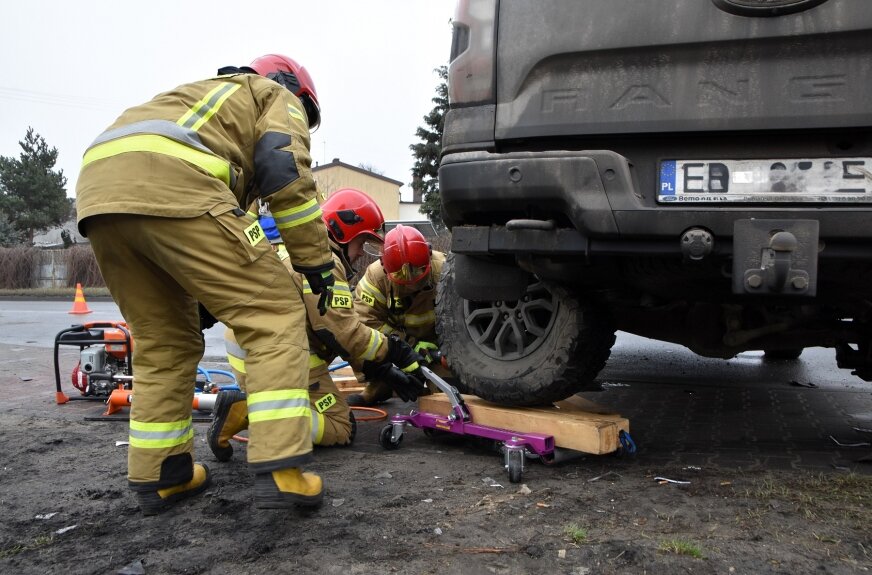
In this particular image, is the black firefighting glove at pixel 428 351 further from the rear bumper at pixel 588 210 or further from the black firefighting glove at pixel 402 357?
the rear bumper at pixel 588 210

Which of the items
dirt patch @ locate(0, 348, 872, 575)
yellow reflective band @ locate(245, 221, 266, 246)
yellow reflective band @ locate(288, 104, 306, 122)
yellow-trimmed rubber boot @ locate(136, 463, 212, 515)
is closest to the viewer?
dirt patch @ locate(0, 348, 872, 575)

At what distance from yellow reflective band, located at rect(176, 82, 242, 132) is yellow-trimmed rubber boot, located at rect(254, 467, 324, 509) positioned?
1254mm

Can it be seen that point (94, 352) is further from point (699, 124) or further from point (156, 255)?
point (699, 124)

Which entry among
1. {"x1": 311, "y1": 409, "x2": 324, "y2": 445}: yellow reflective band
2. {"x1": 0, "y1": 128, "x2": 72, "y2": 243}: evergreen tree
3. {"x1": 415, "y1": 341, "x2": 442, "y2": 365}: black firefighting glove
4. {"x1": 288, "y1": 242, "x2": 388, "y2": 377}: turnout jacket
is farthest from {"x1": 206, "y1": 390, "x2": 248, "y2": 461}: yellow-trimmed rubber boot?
{"x1": 0, "y1": 128, "x2": 72, "y2": 243}: evergreen tree

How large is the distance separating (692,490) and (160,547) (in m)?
1.89

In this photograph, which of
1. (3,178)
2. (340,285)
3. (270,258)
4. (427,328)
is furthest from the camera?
(3,178)

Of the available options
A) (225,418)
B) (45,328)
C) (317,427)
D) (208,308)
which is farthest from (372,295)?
(45,328)

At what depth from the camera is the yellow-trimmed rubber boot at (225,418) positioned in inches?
132

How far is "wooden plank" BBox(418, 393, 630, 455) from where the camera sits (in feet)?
10.1

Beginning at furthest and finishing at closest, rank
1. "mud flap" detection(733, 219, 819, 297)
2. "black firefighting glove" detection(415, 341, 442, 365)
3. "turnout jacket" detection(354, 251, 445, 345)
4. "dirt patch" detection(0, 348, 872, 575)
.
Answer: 1. "turnout jacket" detection(354, 251, 445, 345)
2. "black firefighting glove" detection(415, 341, 442, 365)
3. "mud flap" detection(733, 219, 819, 297)
4. "dirt patch" detection(0, 348, 872, 575)

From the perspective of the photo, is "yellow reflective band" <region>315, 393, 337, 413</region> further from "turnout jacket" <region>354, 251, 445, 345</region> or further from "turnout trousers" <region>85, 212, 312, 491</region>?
"turnout jacket" <region>354, 251, 445, 345</region>

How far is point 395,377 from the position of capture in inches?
146

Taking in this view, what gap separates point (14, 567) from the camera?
2.25 meters

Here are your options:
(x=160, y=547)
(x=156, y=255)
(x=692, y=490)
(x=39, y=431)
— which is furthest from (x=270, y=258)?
(x=39, y=431)
